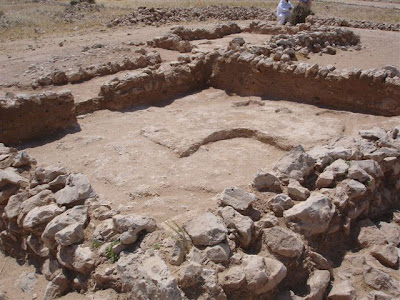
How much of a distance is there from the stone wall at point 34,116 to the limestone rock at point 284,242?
4.89m

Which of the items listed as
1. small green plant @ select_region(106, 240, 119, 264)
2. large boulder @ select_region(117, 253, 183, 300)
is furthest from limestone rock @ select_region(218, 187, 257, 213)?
small green plant @ select_region(106, 240, 119, 264)

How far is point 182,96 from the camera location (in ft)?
30.5

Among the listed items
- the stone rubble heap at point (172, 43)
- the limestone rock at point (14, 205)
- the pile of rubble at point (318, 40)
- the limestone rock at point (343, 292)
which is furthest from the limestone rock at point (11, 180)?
the stone rubble heap at point (172, 43)

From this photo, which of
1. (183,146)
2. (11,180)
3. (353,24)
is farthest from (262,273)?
(353,24)

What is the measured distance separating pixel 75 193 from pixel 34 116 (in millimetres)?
3290

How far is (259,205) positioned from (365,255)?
50.6 inches

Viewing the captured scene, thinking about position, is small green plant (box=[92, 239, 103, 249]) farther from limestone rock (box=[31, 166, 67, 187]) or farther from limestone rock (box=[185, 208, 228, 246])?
limestone rock (box=[31, 166, 67, 187])

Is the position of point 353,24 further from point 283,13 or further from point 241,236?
point 241,236

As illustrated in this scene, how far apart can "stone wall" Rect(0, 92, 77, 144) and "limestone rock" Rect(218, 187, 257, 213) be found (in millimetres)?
4281

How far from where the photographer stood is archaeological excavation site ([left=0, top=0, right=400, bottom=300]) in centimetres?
356

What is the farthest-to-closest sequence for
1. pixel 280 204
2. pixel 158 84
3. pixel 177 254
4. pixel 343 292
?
pixel 158 84
pixel 280 204
pixel 343 292
pixel 177 254

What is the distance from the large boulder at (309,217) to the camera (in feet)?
13.3

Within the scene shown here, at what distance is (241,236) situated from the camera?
3750mm

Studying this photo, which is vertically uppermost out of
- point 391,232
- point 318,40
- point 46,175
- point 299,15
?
point 299,15
